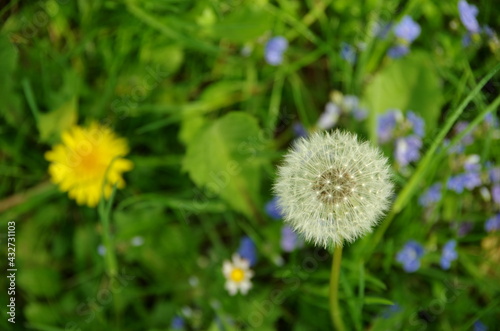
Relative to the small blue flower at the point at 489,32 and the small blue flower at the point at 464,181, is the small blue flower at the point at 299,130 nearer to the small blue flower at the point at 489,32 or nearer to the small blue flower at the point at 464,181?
the small blue flower at the point at 464,181

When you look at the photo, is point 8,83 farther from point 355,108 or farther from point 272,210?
point 355,108

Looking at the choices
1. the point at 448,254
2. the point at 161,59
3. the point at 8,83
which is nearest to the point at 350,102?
the point at 448,254

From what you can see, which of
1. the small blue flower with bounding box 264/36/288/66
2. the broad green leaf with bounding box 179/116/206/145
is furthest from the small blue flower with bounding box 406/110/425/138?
the broad green leaf with bounding box 179/116/206/145

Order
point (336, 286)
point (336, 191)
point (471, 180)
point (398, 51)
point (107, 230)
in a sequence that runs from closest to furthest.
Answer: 1. point (336, 191)
2. point (336, 286)
3. point (107, 230)
4. point (471, 180)
5. point (398, 51)

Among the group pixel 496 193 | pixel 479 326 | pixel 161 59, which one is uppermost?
pixel 161 59

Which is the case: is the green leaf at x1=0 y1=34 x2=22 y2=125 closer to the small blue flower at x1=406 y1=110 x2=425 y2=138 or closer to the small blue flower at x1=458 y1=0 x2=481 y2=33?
the small blue flower at x1=406 y1=110 x2=425 y2=138
